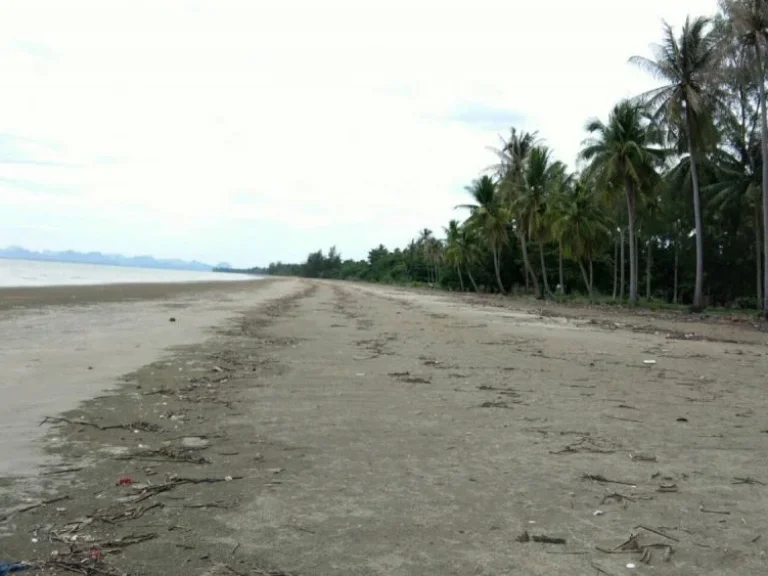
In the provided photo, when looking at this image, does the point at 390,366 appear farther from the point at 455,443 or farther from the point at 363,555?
the point at 363,555

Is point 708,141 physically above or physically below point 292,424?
above

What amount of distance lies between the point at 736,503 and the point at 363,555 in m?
2.58

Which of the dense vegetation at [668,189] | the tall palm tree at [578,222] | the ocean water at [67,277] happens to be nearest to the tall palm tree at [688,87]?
the dense vegetation at [668,189]

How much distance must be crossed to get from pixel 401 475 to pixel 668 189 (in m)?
41.4

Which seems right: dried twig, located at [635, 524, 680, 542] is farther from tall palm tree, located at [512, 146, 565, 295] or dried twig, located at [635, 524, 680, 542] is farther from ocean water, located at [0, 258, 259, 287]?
ocean water, located at [0, 258, 259, 287]

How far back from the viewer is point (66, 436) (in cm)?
557

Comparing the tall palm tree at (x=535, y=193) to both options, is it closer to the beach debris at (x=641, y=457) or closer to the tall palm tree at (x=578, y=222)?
the tall palm tree at (x=578, y=222)

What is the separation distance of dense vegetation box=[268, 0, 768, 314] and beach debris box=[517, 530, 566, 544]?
25.4 meters

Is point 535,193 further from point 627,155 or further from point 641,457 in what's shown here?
point 641,457

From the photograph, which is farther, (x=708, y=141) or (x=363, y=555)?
(x=708, y=141)

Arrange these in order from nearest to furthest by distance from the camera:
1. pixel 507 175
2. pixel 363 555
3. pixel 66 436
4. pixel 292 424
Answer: pixel 363 555, pixel 66 436, pixel 292 424, pixel 507 175

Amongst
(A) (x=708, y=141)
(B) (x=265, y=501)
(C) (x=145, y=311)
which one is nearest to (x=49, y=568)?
(B) (x=265, y=501)

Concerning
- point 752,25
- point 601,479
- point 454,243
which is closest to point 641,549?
point 601,479

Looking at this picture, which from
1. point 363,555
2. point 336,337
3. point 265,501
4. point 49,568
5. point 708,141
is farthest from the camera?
point 708,141
